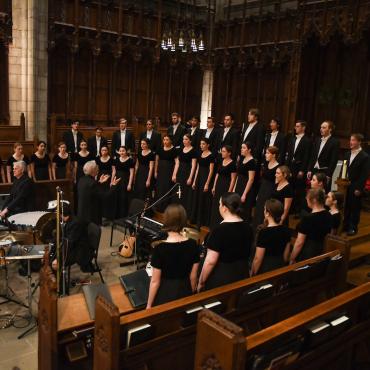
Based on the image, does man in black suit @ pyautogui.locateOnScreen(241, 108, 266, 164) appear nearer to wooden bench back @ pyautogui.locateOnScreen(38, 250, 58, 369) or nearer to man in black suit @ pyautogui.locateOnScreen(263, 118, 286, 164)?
man in black suit @ pyautogui.locateOnScreen(263, 118, 286, 164)

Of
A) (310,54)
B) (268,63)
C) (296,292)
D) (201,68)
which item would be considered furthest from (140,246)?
(201,68)

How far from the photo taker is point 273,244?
3.55 m

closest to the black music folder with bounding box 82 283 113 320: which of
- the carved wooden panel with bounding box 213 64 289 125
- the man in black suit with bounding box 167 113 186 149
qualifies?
the man in black suit with bounding box 167 113 186 149

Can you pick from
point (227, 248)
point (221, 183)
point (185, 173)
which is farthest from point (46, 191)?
point (227, 248)

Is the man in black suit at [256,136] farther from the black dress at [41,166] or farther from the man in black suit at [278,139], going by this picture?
the black dress at [41,166]

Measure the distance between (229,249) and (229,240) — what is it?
0.07 m

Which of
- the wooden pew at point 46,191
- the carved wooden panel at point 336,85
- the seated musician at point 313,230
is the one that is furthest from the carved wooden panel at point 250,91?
the seated musician at point 313,230

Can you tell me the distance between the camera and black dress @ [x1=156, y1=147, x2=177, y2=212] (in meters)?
7.20

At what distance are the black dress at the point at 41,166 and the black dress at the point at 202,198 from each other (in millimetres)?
2576

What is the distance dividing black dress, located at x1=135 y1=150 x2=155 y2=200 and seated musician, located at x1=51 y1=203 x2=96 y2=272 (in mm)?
2778

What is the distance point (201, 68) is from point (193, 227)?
7.45m

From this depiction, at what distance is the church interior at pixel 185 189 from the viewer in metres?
2.74

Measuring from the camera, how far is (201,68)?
521 inches

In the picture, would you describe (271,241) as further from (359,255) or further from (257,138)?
(257,138)
